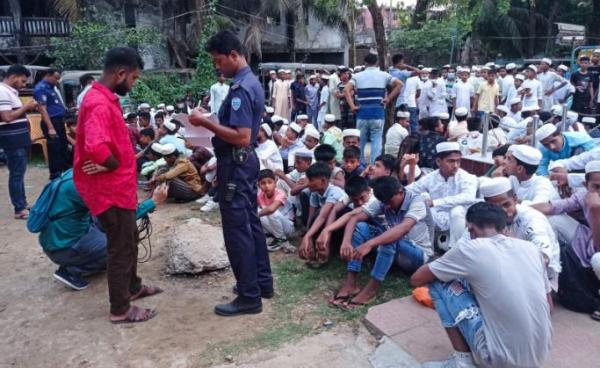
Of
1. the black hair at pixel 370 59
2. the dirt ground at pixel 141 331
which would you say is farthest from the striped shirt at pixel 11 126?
the black hair at pixel 370 59

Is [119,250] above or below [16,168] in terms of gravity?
below

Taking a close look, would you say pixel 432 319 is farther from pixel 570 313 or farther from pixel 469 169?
pixel 469 169

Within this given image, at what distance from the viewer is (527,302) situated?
229 cm

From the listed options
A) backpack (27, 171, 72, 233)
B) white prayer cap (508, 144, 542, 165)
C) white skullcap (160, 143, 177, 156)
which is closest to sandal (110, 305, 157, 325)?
backpack (27, 171, 72, 233)

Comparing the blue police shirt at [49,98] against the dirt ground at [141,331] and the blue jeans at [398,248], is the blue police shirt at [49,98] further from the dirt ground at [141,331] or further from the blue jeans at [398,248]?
the blue jeans at [398,248]

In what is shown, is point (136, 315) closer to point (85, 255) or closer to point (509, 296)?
point (85, 255)

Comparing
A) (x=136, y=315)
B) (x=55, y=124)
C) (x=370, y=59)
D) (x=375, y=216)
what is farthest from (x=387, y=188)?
(x=55, y=124)

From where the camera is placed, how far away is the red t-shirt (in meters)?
2.99

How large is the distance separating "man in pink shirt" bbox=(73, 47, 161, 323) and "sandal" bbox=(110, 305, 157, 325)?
10cm

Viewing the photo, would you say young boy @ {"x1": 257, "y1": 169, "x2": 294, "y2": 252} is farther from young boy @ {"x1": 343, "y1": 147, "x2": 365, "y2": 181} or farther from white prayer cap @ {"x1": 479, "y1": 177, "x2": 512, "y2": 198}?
white prayer cap @ {"x1": 479, "y1": 177, "x2": 512, "y2": 198}

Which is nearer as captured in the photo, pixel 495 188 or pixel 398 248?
pixel 495 188

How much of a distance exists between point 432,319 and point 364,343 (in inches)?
19.3

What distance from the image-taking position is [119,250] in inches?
127

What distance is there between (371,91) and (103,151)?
4.40 metres
